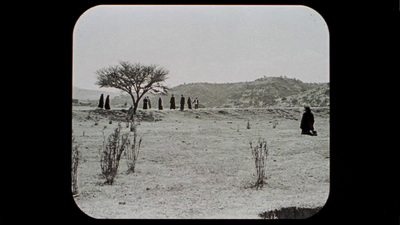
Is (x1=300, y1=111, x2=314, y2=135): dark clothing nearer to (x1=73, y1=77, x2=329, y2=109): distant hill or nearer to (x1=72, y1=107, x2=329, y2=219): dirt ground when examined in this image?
(x1=72, y1=107, x2=329, y2=219): dirt ground

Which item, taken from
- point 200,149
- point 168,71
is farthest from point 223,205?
point 168,71

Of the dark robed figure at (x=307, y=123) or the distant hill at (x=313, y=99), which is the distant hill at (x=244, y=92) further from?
the dark robed figure at (x=307, y=123)

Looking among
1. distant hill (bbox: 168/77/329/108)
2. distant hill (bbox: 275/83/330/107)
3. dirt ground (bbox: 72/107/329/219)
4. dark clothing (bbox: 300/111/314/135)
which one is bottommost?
dirt ground (bbox: 72/107/329/219)

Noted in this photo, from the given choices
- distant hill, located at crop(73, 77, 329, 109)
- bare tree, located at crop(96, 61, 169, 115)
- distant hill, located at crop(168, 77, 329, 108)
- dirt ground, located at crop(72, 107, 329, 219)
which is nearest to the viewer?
dirt ground, located at crop(72, 107, 329, 219)

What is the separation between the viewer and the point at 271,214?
155 inches

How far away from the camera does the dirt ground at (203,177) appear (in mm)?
4266

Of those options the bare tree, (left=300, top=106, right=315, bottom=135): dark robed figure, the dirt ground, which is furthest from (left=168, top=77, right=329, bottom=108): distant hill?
the dirt ground

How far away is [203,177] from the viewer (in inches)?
239

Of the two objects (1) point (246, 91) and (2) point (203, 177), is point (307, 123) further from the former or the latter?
(1) point (246, 91)

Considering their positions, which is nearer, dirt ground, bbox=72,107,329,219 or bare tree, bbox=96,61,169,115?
dirt ground, bbox=72,107,329,219

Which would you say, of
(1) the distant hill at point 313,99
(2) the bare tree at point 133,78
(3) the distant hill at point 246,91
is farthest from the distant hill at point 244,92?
(2) the bare tree at point 133,78

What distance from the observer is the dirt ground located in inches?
168

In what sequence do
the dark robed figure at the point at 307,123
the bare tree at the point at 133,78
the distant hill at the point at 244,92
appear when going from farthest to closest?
the distant hill at the point at 244,92 → the bare tree at the point at 133,78 → the dark robed figure at the point at 307,123
